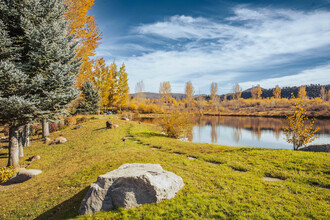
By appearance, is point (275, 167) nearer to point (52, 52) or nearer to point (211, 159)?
point (211, 159)

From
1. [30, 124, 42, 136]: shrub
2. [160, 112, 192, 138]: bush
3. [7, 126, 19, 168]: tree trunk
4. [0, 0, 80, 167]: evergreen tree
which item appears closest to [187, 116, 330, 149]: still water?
[160, 112, 192, 138]: bush

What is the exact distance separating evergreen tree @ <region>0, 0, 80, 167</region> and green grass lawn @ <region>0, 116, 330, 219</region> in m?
3.59

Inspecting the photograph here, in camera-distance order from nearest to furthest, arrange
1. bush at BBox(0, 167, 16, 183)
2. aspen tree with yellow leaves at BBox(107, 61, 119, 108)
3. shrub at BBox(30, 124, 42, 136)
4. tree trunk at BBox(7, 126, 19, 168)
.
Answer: bush at BBox(0, 167, 16, 183)
tree trunk at BBox(7, 126, 19, 168)
shrub at BBox(30, 124, 42, 136)
aspen tree with yellow leaves at BBox(107, 61, 119, 108)

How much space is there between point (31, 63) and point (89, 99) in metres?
25.6

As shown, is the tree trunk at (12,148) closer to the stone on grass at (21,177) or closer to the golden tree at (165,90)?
the stone on grass at (21,177)

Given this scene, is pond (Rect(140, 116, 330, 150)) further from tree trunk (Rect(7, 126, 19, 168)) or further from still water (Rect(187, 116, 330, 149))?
tree trunk (Rect(7, 126, 19, 168))

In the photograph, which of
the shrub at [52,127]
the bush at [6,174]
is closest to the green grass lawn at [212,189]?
the bush at [6,174]

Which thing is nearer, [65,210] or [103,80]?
[65,210]

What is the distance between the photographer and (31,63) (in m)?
8.48

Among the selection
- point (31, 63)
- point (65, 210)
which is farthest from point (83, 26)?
point (65, 210)

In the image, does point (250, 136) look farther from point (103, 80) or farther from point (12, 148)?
point (103, 80)

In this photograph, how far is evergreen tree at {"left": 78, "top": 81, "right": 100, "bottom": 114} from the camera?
105 ft

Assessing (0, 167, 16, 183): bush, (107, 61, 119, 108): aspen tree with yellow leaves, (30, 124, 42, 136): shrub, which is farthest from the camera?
(107, 61, 119, 108): aspen tree with yellow leaves

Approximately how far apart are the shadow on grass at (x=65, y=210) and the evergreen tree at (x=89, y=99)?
29468mm
